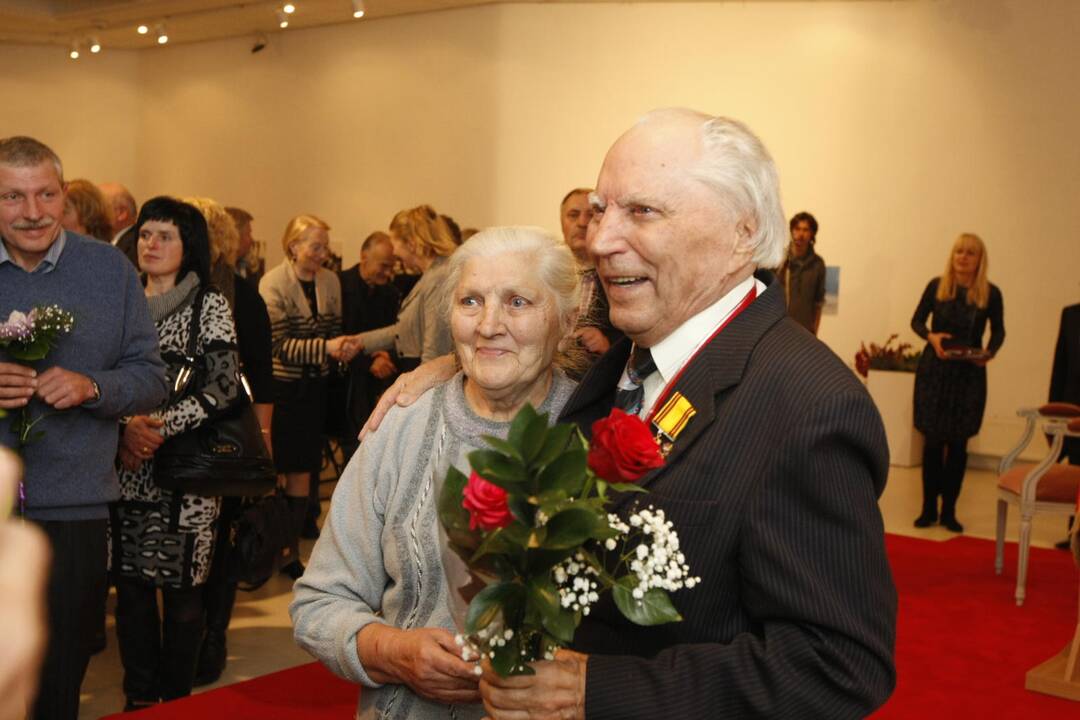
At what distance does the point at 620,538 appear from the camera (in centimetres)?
161

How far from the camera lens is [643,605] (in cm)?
150

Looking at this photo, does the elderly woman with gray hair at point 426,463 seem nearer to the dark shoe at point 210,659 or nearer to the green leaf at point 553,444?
the green leaf at point 553,444

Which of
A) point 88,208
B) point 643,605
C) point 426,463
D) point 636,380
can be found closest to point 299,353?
point 88,208

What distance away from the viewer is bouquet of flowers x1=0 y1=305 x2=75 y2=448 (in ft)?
10.2

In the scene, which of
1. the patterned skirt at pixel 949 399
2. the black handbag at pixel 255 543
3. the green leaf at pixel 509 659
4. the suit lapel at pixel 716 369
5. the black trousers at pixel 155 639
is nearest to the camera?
the green leaf at pixel 509 659

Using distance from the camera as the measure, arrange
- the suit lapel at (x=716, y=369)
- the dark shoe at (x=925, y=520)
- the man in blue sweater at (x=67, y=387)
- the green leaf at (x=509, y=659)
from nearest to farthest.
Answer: the green leaf at (x=509, y=659), the suit lapel at (x=716, y=369), the man in blue sweater at (x=67, y=387), the dark shoe at (x=925, y=520)

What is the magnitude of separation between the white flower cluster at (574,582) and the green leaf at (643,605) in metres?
0.03

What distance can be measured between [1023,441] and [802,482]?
236 inches

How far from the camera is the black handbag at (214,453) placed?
13.5 ft

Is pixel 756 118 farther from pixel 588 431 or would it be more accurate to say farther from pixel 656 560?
pixel 656 560

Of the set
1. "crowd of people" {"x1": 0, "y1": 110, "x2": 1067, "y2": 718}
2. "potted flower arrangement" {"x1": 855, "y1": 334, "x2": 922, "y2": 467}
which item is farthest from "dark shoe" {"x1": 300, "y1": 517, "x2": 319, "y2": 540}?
"potted flower arrangement" {"x1": 855, "y1": 334, "x2": 922, "y2": 467}

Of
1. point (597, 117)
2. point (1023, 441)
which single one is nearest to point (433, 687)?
point (1023, 441)

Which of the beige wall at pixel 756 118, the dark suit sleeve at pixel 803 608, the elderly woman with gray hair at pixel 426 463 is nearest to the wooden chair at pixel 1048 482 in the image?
the beige wall at pixel 756 118

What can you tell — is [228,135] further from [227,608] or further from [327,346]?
[227,608]
